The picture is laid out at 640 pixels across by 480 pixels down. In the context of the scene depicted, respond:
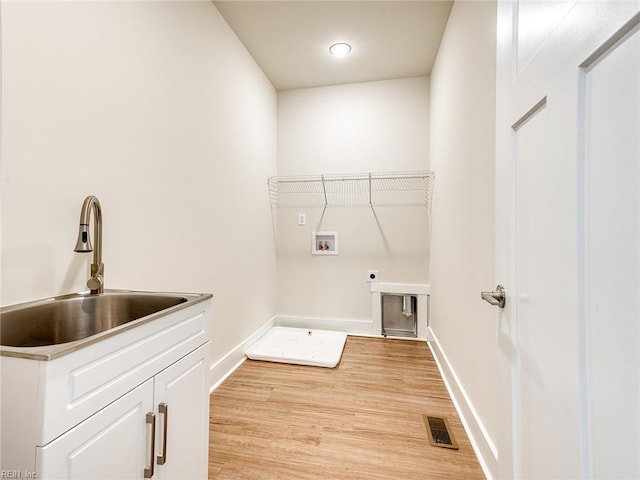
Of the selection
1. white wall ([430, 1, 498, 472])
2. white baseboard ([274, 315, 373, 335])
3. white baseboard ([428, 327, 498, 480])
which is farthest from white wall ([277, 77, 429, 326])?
white baseboard ([428, 327, 498, 480])

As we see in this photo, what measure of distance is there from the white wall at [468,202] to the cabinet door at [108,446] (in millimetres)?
1323

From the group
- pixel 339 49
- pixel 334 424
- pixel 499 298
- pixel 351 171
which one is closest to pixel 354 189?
pixel 351 171

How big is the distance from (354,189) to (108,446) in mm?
2709

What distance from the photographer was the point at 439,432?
4.98 ft

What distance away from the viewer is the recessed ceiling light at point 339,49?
2.41 metres

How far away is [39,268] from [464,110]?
2.15 metres

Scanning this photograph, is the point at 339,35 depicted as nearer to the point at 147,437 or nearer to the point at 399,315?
the point at 399,315

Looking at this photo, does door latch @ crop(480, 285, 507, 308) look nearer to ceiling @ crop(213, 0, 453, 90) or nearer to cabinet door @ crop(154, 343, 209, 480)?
cabinet door @ crop(154, 343, 209, 480)

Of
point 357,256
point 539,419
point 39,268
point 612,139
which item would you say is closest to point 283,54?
point 357,256

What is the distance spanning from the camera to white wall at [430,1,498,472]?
1309 millimetres

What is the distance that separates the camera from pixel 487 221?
4.39 feet

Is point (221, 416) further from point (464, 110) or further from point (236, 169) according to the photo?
point (464, 110)

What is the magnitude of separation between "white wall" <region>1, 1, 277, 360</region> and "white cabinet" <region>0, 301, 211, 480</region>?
499mm

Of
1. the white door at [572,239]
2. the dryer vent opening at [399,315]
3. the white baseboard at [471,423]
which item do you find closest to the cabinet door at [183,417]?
the white door at [572,239]
